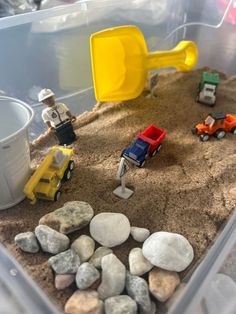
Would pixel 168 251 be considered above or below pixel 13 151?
below

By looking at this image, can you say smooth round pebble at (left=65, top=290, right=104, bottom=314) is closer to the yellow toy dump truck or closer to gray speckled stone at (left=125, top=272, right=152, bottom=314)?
gray speckled stone at (left=125, top=272, right=152, bottom=314)

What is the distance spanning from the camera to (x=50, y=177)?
2.13 ft

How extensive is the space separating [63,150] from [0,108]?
15cm

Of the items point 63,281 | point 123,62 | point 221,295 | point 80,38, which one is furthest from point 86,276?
point 80,38

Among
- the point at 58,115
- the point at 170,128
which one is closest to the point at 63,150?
the point at 58,115

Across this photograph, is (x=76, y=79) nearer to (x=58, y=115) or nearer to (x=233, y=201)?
(x=58, y=115)

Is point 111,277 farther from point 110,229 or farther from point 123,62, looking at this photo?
point 123,62

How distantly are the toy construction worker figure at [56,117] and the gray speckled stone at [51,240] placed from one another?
Answer: 30 cm

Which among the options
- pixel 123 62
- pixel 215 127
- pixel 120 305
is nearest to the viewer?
pixel 120 305

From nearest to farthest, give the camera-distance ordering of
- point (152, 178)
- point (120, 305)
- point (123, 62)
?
point (120, 305) < point (152, 178) < point (123, 62)

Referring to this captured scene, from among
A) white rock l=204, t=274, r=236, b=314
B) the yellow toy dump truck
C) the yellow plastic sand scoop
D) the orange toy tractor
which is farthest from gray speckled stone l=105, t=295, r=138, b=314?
the yellow plastic sand scoop

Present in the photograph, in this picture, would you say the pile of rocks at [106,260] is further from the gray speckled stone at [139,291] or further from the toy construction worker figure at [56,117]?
the toy construction worker figure at [56,117]

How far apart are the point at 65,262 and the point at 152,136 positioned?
39cm

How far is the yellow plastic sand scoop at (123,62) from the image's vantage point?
0.91 m
